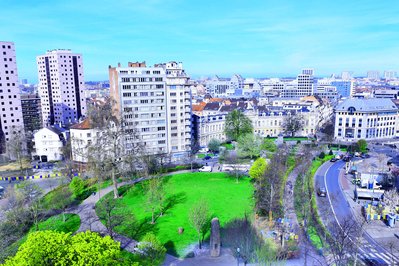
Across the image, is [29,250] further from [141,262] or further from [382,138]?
[382,138]

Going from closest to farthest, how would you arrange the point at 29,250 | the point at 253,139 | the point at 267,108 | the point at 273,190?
the point at 29,250 < the point at 273,190 < the point at 253,139 < the point at 267,108

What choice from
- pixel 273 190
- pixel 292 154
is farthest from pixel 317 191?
pixel 292 154

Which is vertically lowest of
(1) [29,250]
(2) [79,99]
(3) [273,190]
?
(3) [273,190]

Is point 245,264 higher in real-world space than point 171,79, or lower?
lower

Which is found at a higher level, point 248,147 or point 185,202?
point 248,147

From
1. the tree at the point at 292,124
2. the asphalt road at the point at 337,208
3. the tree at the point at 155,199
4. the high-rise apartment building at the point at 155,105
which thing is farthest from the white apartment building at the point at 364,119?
the tree at the point at 155,199

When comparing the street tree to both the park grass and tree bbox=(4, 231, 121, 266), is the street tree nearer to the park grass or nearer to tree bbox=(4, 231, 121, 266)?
tree bbox=(4, 231, 121, 266)

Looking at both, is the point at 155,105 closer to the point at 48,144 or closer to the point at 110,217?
the point at 48,144

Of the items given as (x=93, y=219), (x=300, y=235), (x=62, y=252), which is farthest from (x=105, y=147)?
(x=62, y=252)
